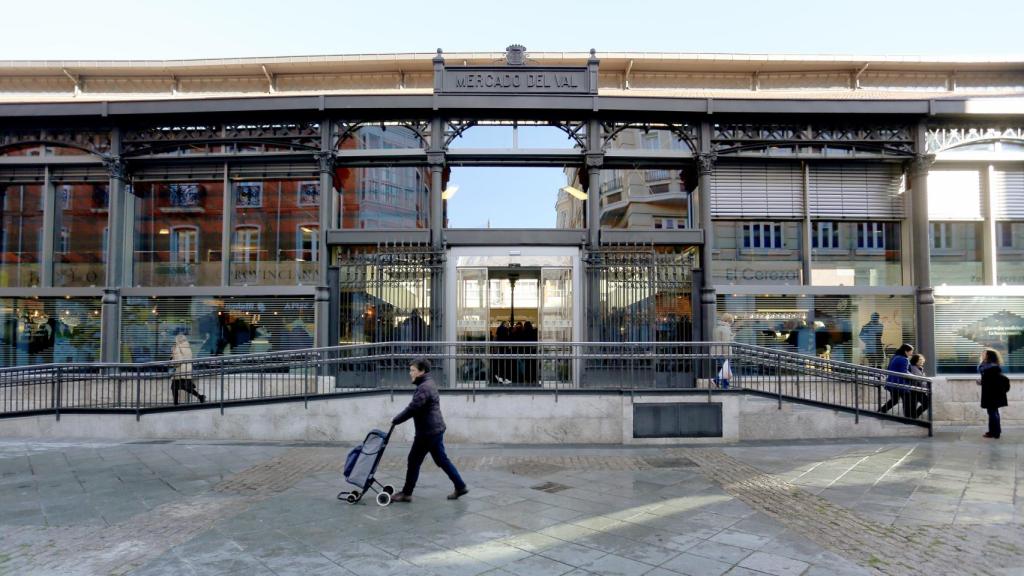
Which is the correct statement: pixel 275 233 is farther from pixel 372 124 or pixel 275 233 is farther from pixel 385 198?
pixel 372 124

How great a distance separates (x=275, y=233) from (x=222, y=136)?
2438 millimetres

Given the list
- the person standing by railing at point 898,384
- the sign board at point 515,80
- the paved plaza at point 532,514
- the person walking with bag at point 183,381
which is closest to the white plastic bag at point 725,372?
the paved plaza at point 532,514

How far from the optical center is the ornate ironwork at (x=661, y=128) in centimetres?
1383

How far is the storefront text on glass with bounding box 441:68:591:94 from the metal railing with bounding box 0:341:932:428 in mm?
5863

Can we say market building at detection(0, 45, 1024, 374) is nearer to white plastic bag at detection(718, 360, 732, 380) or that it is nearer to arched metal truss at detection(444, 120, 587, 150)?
arched metal truss at detection(444, 120, 587, 150)

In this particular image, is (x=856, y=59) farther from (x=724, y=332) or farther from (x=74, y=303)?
(x=74, y=303)

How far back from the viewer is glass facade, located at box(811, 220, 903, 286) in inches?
552

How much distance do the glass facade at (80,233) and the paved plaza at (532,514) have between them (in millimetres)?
5541

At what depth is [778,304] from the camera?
13773 millimetres

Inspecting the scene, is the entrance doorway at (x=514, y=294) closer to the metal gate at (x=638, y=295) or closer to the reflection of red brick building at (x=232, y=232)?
the metal gate at (x=638, y=295)

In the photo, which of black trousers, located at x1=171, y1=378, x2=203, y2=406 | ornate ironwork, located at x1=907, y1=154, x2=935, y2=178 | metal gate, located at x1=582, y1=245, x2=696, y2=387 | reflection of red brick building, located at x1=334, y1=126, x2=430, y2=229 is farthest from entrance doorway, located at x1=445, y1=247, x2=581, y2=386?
ornate ironwork, located at x1=907, y1=154, x2=935, y2=178

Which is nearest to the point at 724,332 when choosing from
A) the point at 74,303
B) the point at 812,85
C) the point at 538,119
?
the point at 538,119

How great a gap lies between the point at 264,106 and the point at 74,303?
631 centimetres

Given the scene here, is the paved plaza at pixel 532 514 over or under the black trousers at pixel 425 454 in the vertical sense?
under
